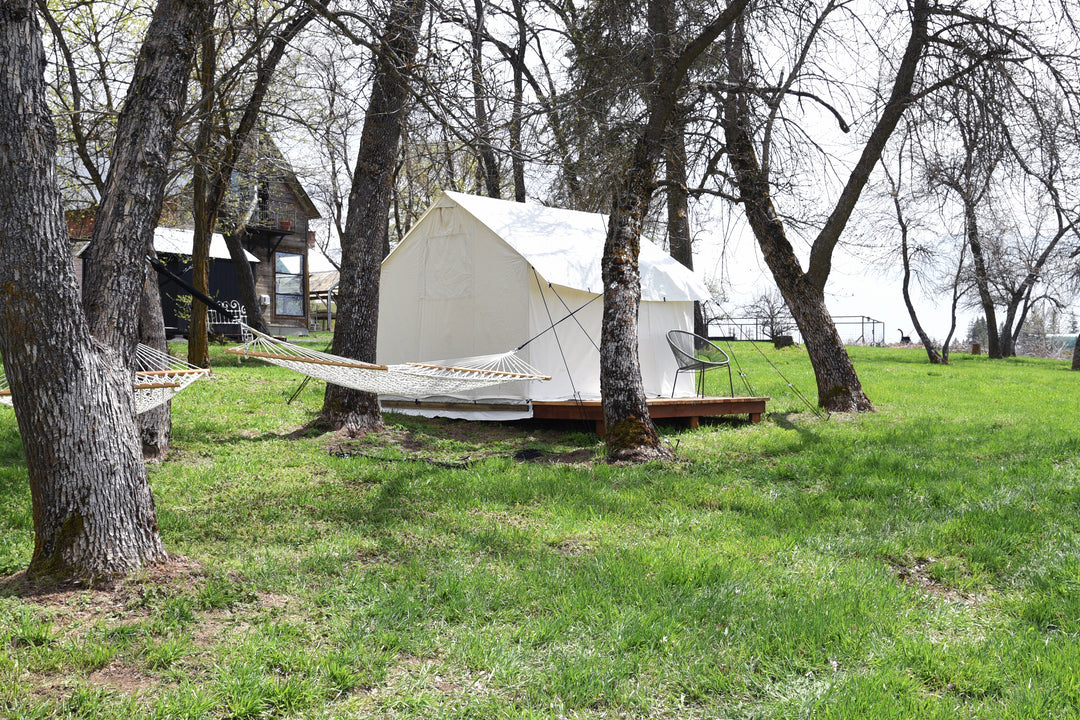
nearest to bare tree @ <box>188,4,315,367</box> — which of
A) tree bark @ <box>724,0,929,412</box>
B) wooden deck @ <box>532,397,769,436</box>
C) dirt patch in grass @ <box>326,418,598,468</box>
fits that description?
dirt patch in grass @ <box>326,418,598,468</box>

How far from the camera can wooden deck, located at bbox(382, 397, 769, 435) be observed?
7.31 meters

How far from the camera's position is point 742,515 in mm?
4262

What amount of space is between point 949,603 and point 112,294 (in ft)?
12.3

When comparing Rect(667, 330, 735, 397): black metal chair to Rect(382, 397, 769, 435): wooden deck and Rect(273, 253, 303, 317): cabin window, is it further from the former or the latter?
Rect(273, 253, 303, 317): cabin window

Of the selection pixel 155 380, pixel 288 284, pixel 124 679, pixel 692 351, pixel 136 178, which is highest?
pixel 288 284

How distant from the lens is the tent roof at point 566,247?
8.02 m

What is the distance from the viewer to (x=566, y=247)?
A: 27.9 feet

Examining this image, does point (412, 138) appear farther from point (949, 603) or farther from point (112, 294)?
point (949, 603)

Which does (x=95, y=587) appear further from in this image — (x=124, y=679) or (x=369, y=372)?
(x=369, y=372)

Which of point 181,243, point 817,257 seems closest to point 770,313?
point 817,257

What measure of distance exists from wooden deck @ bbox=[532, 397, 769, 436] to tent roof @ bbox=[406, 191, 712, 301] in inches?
53.1

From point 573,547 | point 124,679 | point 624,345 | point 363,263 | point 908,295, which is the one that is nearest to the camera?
point 124,679

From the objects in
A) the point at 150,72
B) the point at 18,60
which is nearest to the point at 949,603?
the point at 150,72

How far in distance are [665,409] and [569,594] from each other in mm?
4658
